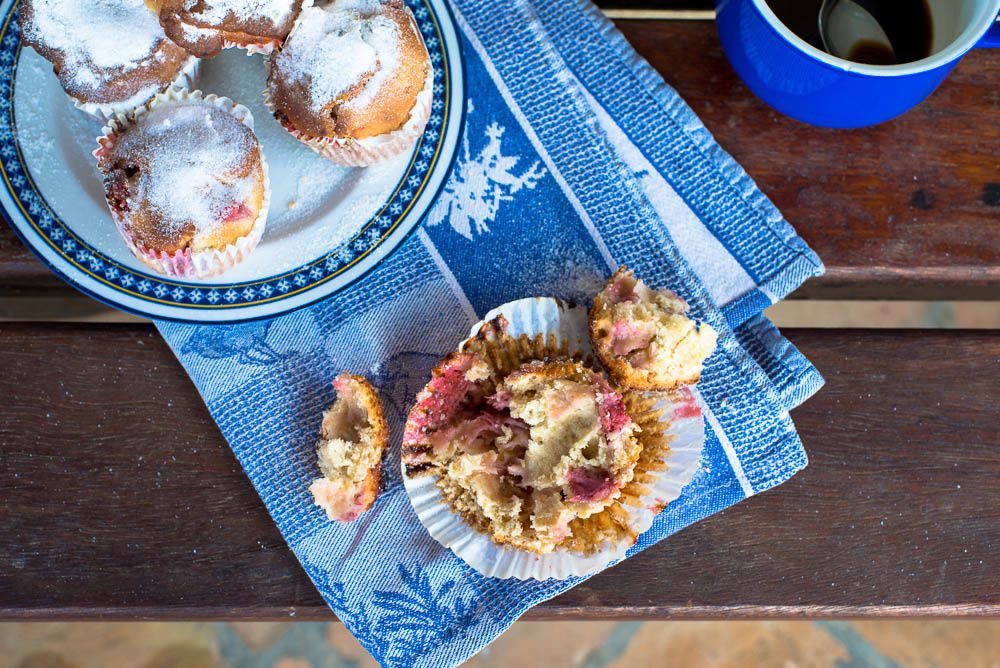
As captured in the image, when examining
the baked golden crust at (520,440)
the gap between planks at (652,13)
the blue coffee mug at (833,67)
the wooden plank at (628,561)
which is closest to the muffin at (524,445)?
the baked golden crust at (520,440)

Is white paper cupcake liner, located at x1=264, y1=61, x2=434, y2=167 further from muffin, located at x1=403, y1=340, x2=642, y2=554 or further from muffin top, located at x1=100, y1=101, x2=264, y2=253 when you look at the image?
muffin, located at x1=403, y1=340, x2=642, y2=554

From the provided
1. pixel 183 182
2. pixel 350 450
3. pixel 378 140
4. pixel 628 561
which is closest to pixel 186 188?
pixel 183 182

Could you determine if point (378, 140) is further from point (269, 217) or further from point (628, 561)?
point (628, 561)

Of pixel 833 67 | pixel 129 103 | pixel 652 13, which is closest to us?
pixel 833 67

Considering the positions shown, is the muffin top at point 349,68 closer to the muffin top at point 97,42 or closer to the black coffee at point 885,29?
the muffin top at point 97,42

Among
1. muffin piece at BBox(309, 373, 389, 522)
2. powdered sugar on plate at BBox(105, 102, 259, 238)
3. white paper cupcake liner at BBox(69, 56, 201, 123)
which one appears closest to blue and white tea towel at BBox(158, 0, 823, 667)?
muffin piece at BBox(309, 373, 389, 522)

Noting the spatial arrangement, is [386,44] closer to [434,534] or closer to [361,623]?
[434,534]

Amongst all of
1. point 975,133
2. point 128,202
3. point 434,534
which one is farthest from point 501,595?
point 975,133
